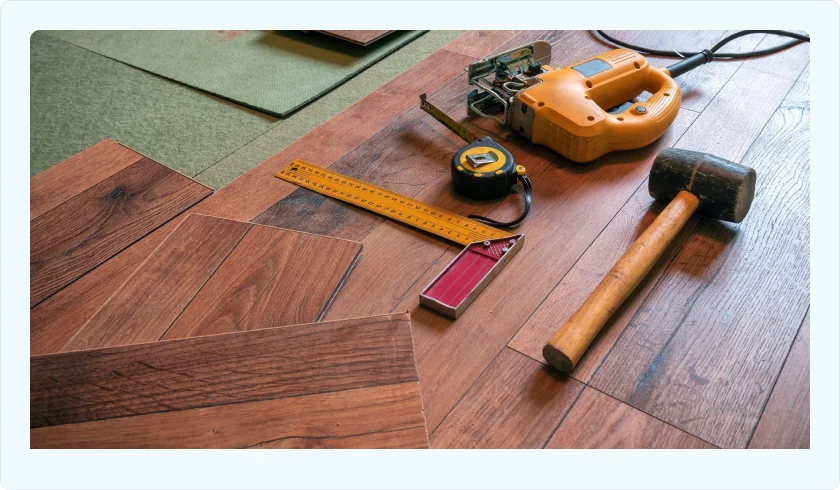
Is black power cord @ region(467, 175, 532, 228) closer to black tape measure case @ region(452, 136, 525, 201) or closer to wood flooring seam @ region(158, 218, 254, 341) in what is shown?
black tape measure case @ region(452, 136, 525, 201)

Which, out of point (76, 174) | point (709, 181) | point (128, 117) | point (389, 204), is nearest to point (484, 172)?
point (389, 204)

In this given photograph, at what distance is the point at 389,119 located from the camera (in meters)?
2.14

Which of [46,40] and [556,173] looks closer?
[556,173]

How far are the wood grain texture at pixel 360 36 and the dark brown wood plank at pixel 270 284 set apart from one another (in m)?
1.10

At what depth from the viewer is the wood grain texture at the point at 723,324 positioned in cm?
132

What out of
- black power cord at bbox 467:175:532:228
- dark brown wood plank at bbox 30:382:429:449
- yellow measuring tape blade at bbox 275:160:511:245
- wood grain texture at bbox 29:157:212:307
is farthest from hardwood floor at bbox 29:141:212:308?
black power cord at bbox 467:175:532:228

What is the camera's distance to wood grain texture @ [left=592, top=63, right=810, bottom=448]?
1320 mm

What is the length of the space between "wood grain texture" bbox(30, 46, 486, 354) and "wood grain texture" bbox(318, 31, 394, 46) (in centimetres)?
27

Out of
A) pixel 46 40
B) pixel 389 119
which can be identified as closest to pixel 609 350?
pixel 389 119

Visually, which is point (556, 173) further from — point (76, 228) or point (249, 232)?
point (76, 228)


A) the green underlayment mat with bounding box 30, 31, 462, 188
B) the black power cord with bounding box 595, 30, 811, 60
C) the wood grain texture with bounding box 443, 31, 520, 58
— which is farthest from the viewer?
the wood grain texture with bounding box 443, 31, 520, 58

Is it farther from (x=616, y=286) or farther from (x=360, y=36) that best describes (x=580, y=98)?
(x=360, y=36)

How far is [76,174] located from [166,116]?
0.43m

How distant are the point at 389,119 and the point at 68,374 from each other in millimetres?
1165
